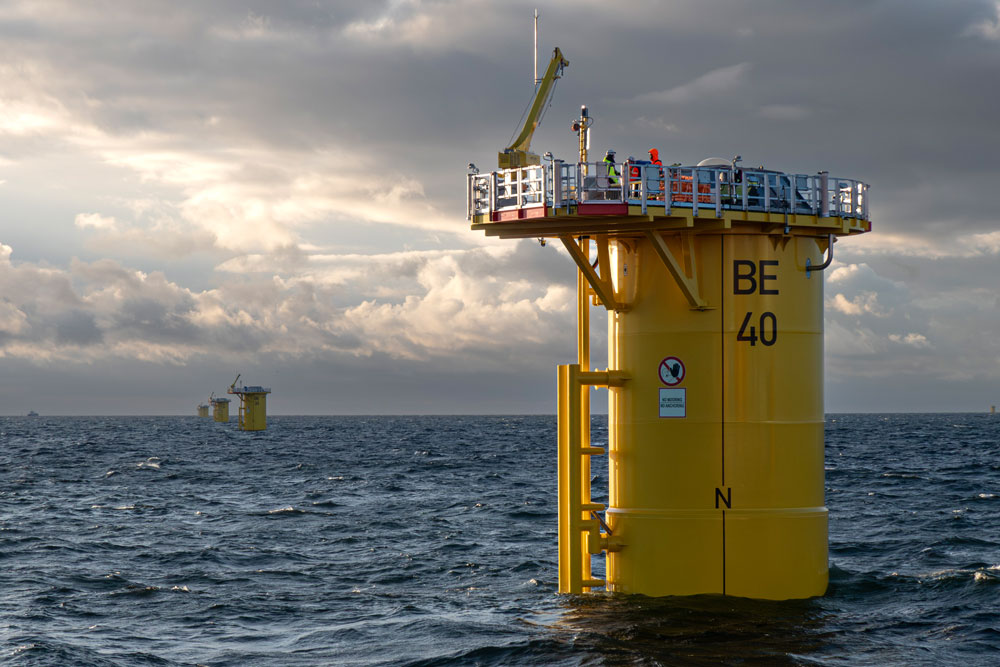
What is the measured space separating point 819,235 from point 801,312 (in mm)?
1484

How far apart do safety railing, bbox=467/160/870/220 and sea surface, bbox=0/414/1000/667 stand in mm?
6987

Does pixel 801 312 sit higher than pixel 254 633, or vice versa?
pixel 801 312

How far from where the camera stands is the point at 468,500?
1876 inches

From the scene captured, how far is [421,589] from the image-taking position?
2508cm

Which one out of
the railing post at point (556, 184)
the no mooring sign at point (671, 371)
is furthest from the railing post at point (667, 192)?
the no mooring sign at point (671, 371)

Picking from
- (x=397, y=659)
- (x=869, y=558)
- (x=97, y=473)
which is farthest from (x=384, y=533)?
(x=97, y=473)

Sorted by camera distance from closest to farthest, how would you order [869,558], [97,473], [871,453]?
1. [869,558]
2. [97,473]
3. [871,453]

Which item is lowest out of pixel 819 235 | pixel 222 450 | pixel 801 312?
pixel 222 450

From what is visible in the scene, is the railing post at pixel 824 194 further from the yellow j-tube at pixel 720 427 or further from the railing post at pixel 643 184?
the railing post at pixel 643 184

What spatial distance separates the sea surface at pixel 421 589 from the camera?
18.1 meters

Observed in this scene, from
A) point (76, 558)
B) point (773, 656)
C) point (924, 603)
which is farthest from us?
point (76, 558)

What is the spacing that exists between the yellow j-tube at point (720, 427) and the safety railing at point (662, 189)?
0.70 m

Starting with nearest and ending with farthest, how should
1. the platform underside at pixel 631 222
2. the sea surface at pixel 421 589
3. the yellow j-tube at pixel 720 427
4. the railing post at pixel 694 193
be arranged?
the sea surface at pixel 421 589 → the platform underside at pixel 631 222 → the railing post at pixel 694 193 → the yellow j-tube at pixel 720 427

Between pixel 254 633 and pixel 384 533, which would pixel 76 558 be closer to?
pixel 384 533
